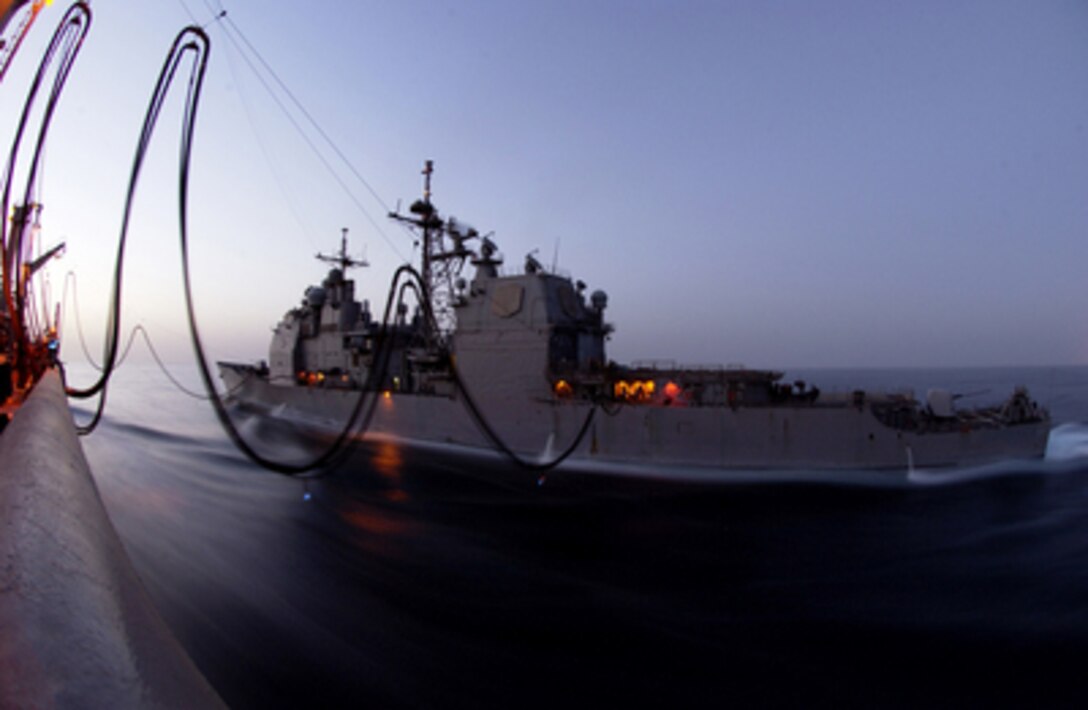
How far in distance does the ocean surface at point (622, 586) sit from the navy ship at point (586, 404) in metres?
0.89

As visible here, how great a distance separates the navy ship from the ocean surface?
891mm

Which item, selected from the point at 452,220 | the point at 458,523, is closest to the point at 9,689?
the point at 458,523

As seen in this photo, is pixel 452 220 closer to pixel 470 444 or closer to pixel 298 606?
pixel 470 444

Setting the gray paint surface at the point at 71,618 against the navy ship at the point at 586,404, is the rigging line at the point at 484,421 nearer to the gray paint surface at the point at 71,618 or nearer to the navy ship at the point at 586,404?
the navy ship at the point at 586,404

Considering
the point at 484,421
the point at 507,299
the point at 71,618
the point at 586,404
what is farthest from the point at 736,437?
the point at 71,618

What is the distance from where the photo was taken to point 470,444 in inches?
785

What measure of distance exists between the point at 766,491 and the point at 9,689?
621 inches

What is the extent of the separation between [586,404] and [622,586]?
8493mm

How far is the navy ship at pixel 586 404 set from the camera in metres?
15.1

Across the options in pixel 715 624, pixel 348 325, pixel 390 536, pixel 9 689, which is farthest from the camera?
pixel 348 325

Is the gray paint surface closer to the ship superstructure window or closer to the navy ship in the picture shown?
the navy ship

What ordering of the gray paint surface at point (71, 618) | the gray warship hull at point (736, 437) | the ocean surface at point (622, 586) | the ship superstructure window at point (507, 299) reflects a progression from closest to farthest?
the gray paint surface at point (71, 618), the ocean surface at point (622, 586), the gray warship hull at point (736, 437), the ship superstructure window at point (507, 299)

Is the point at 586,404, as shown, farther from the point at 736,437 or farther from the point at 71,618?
the point at 71,618

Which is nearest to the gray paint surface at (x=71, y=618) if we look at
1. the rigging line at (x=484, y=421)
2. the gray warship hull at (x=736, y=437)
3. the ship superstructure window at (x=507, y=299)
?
the rigging line at (x=484, y=421)
